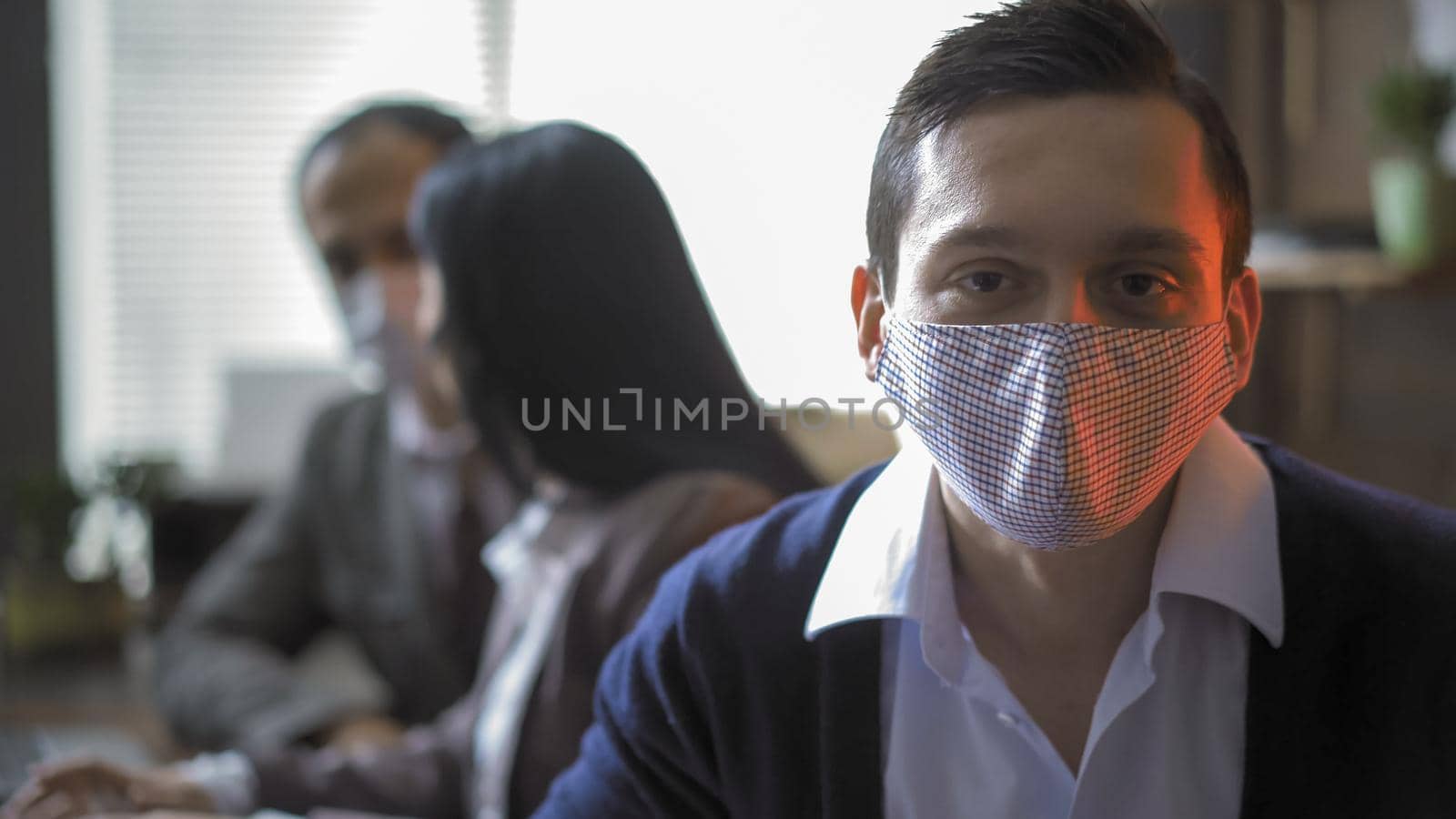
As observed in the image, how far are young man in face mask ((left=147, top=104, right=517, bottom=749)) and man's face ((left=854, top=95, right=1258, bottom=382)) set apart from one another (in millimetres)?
774

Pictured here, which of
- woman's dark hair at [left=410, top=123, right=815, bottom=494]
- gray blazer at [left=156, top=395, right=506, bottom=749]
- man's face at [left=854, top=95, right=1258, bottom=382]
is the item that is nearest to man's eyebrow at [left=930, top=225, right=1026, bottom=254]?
man's face at [left=854, top=95, right=1258, bottom=382]

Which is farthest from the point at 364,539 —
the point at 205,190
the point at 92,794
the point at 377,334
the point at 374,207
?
the point at 205,190

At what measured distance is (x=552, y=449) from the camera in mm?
850

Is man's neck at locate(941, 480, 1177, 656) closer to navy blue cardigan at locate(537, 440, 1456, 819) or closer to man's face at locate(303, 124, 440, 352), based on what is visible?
navy blue cardigan at locate(537, 440, 1456, 819)

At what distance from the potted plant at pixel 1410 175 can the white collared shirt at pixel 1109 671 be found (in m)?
0.42

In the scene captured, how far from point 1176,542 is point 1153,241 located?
141 mm

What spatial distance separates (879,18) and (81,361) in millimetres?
1945

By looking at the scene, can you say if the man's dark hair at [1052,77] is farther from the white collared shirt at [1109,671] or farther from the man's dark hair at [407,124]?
the man's dark hair at [407,124]

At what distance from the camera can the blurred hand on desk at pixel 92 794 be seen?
0.80m

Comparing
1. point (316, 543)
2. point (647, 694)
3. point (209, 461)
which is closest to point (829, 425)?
point (647, 694)

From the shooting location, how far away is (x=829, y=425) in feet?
2.15

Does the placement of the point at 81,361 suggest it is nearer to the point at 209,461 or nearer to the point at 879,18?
the point at 209,461

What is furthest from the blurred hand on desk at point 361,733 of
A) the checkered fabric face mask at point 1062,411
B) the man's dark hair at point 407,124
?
the checkered fabric face mask at point 1062,411

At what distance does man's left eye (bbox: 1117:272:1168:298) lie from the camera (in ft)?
1.58
